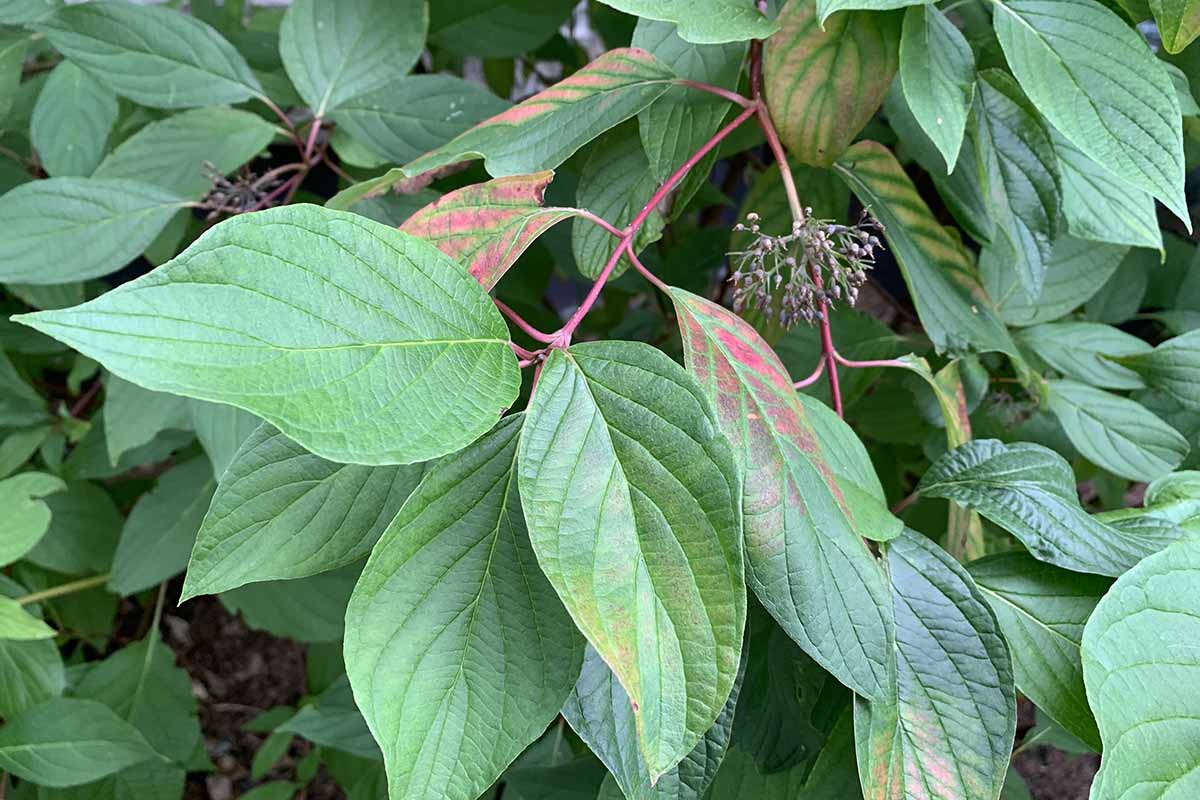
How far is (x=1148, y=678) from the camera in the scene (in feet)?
1.27

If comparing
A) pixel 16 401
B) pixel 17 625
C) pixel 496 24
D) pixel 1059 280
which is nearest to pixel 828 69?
pixel 1059 280

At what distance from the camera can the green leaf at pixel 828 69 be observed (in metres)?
0.54

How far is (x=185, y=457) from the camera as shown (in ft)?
3.71

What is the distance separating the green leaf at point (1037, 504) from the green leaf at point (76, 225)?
25.9 inches

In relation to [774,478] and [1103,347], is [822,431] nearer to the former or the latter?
[774,478]

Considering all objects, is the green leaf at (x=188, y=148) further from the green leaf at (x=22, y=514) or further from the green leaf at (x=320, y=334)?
the green leaf at (x=320, y=334)

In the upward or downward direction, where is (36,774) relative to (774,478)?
downward

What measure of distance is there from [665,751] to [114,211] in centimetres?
66

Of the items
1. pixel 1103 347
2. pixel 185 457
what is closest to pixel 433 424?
pixel 1103 347

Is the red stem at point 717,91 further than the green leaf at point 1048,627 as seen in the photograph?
Yes

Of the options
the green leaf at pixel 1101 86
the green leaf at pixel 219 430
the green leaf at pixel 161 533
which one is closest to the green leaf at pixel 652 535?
the green leaf at pixel 1101 86

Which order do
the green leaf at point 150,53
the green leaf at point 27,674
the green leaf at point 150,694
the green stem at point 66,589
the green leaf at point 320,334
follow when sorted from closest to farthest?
the green leaf at point 320,334, the green leaf at point 150,53, the green leaf at point 27,674, the green stem at point 66,589, the green leaf at point 150,694

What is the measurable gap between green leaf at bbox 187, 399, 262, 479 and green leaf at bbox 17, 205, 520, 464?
40 centimetres

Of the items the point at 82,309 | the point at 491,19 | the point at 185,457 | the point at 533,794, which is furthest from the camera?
the point at 185,457
